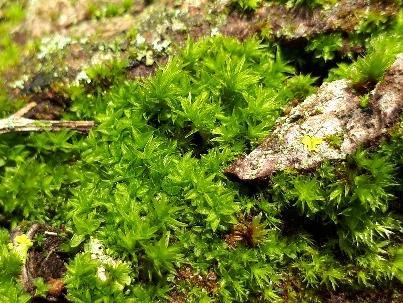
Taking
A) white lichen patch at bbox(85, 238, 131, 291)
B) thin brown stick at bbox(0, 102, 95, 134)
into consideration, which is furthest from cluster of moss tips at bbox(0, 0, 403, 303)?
thin brown stick at bbox(0, 102, 95, 134)

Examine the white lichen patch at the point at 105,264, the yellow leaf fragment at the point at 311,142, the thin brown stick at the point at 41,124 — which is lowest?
the white lichen patch at the point at 105,264

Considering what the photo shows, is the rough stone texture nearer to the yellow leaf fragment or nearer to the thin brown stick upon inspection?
the yellow leaf fragment

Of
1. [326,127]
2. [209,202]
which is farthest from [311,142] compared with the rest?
[209,202]

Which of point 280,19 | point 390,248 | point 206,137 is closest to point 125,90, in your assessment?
point 206,137

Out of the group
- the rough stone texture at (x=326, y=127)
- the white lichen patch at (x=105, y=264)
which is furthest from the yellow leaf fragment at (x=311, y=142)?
the white lichen patch at (x=105, y=264)

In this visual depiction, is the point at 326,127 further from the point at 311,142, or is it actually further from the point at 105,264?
the point at 105,264

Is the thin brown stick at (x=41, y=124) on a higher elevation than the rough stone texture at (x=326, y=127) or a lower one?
higher

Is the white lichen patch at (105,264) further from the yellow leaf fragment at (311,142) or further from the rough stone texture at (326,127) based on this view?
the yellow leaf fragment at (311,142)
